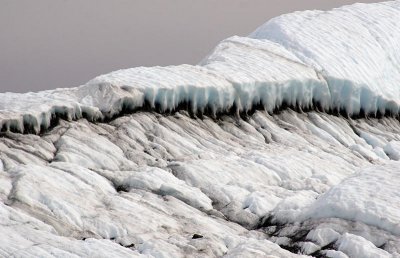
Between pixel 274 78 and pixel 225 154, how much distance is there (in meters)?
4.87

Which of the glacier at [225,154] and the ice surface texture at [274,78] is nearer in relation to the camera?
the glacier at [225,154]

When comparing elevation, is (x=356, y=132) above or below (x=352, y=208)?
below

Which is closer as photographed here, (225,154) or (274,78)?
(225,154)

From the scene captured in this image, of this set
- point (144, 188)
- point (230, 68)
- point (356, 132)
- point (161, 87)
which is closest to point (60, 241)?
point (144, 188)

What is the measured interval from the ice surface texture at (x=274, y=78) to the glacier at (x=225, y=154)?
49mm

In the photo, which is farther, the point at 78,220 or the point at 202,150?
the point at 202,150

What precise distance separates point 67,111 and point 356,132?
1007 cm

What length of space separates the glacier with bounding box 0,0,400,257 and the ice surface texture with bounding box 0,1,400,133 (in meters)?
0.05

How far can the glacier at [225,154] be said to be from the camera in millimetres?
15945

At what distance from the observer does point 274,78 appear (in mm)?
25328

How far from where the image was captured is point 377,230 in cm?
1622

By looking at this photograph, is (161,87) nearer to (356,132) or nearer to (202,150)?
(202,150)

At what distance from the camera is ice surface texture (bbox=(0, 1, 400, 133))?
2161 cm

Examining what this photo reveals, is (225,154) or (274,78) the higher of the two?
(274,78)
